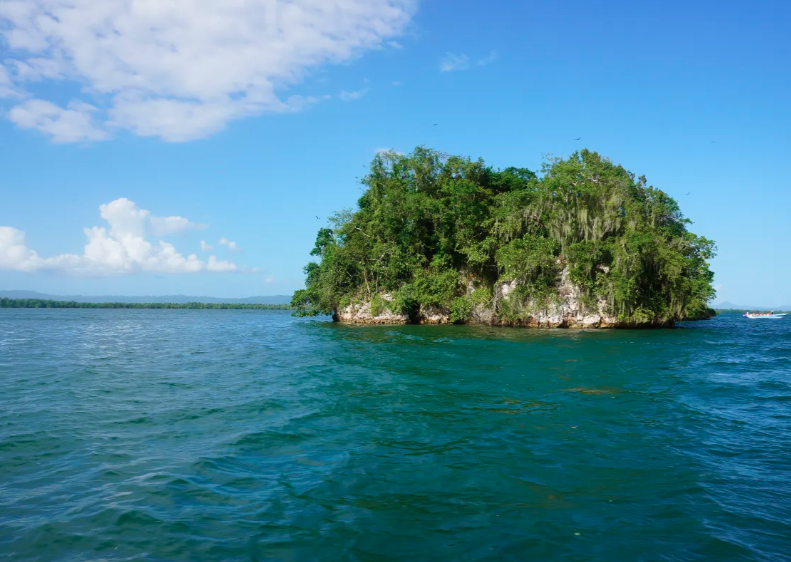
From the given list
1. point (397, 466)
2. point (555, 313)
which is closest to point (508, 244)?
point (555, 313)

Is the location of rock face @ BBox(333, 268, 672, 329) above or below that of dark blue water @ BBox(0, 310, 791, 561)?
above

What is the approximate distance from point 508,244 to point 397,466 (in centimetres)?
3380

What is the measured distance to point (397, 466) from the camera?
→ 7043 mm

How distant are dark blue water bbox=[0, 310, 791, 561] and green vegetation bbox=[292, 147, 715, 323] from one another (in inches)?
877

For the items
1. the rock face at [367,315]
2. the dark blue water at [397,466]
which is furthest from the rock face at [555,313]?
the dark blue water at [397,466]

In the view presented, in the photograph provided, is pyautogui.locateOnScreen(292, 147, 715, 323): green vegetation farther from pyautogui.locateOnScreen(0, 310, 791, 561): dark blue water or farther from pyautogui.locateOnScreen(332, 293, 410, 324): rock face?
pyautogui.locateOnScreen(0, 310, 791, 561): dark blue water

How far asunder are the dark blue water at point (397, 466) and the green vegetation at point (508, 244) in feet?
73.1

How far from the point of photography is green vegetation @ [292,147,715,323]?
36.2 metres

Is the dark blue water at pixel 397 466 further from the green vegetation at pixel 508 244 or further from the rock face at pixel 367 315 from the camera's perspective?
the rock face at pixel 367 315

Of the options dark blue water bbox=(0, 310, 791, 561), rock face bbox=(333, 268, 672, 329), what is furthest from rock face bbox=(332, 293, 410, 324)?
dark blue water bbox=(0, 310, 791, 561)

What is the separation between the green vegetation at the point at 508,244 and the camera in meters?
36.2

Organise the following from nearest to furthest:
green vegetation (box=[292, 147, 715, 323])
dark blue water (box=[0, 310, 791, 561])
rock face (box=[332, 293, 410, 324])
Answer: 1. dark blue water (box=[0, 310, 791, 561])
2. green vegetation (box=[292, 147, 715, 323])
3. rock face (box=[332, 293, 410, 324])

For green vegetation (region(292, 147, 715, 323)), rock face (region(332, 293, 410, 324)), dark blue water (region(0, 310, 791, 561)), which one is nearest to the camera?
dark blue water (region(0, 310, 791, 561))

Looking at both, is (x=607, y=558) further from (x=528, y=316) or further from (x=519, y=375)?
(x=528, y=316)
